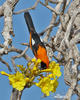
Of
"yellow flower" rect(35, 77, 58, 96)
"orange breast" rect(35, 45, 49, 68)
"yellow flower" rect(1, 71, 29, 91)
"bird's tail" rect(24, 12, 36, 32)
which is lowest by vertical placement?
"yellow flower" rect(35, 77, 58, 96)

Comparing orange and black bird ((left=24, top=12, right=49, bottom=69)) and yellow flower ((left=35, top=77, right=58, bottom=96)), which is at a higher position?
orange and black bird ((left=24, top=12, right=49, bottom=69))

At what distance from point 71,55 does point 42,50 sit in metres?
0.32

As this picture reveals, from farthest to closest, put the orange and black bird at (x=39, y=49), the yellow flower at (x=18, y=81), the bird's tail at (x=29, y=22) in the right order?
1. the bird's tail at (x=29, y=22)
2. the orange and black bird at (x=39, y=49)
3. the yellow flower at (x=18, y=81)

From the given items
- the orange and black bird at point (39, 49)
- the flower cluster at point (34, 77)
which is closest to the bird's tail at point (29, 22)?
the orange and black bird at point (39, 49)

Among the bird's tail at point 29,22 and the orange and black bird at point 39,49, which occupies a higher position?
the bird's tail at point 29,22

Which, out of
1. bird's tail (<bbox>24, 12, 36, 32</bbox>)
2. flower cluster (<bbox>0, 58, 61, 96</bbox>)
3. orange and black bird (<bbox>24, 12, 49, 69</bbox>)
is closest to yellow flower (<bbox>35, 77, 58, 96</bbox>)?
flower cluster (<bbox>0, 58, 61, 96</bbox>)

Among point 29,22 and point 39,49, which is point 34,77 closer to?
point 39,49

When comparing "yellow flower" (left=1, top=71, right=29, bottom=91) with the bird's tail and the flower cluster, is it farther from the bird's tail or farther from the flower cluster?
the bird's tail

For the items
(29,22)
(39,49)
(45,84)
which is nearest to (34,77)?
(45,84)

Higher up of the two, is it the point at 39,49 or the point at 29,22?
the point at 29,22

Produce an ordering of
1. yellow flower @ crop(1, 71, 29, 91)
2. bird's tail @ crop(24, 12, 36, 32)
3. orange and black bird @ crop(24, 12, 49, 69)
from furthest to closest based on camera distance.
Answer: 1. bird's tail @ crop(24, 12, 36, 32)
2. orange and black bird @ crop(24, 12, 49, 69)
3. yellow flower @ crop(1, 71, 29, 91)

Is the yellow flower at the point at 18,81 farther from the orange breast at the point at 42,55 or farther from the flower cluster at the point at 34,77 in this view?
the orange breast at the point at 42,55

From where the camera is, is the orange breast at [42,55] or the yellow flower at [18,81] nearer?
the yellow flower at [18,81]

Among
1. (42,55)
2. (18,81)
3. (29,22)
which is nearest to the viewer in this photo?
(18,81)
